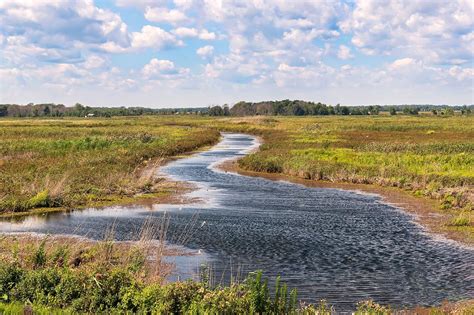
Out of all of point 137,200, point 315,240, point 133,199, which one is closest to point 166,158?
point 133,199

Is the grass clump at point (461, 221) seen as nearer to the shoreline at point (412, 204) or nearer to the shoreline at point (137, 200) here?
the shoreline at point (412, 204)

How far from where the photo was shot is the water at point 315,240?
15.9 metres

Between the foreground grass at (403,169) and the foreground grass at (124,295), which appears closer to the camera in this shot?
the foreground grass at (124,295)

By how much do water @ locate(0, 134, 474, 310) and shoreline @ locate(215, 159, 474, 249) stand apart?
659 millimetres

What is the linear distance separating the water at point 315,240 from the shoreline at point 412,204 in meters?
0.66

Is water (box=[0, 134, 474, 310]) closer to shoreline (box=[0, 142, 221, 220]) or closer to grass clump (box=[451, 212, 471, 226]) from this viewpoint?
shoreline (box=[0, 142, 221, 220])

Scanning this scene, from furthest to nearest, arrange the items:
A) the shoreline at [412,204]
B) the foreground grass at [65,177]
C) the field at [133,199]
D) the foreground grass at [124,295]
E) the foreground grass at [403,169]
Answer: the foreground grass at [403,169], the foreground grass at [65,177], the shoreline at [412,204], the field at [133,199], the foreground grass at [124,295]

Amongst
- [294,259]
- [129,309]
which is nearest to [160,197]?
[294,259]

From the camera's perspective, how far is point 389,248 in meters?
20.6

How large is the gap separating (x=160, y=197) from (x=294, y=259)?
48.0 ft

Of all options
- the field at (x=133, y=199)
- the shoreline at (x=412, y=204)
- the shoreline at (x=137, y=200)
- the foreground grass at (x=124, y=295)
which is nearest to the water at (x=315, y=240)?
the shoreline at (x=412, y=204)

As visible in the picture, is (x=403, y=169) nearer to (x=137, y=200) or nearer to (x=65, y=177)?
(x=137, y=200)

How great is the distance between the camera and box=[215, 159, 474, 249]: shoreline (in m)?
22.4

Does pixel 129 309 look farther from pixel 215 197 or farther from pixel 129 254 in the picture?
pixel 215 197
